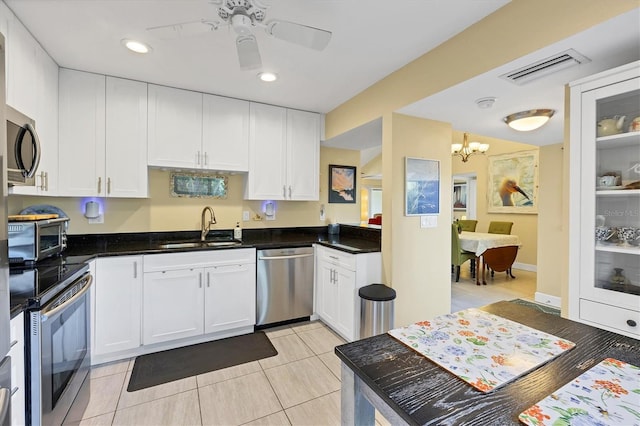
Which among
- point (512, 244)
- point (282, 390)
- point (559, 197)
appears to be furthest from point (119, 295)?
point (512, 244)

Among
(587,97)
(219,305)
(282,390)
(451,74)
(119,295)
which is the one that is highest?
(451,74)

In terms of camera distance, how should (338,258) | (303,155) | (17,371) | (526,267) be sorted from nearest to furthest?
(17,371), (338,258), (303,155), (526,267)

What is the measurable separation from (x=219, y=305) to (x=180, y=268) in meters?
0.51

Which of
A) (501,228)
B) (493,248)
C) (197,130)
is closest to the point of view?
(197,130)

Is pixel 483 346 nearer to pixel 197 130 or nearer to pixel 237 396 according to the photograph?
pixel 237 396

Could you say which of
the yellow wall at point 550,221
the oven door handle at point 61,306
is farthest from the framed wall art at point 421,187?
the oven door handle at point 61,306

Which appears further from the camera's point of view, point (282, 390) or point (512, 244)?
point (512, 244)

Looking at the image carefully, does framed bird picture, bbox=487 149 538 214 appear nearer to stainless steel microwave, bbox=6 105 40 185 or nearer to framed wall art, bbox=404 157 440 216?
framed wall art, bbox=404 157 440 216

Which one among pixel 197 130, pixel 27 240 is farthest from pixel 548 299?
pixel 27 240

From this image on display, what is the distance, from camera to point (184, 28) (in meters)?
1.59

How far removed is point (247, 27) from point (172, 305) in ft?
7.50

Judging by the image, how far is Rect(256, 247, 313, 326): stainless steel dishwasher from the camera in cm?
297

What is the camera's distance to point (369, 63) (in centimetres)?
238

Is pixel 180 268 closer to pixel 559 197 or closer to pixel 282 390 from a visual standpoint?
pixel 282 390
